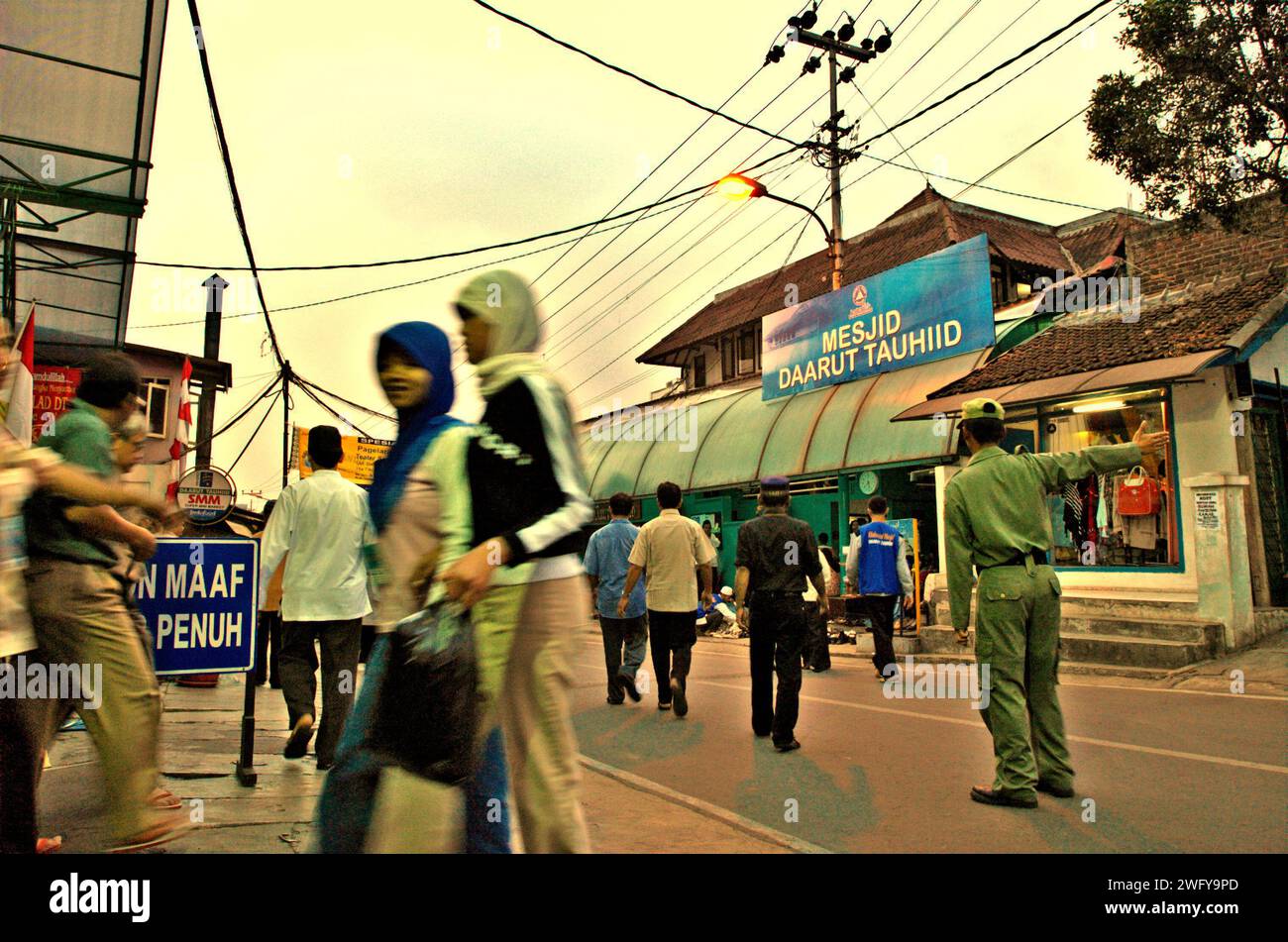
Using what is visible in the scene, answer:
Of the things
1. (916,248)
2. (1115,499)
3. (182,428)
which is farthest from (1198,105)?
(182,428)

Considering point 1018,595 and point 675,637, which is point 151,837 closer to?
point 1018,595

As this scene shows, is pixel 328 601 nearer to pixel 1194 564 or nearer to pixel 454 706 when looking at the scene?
pixel 454 706

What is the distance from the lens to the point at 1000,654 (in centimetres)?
477

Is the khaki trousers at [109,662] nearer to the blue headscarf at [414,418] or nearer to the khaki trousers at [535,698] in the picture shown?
the blue headscarf at [414,418]

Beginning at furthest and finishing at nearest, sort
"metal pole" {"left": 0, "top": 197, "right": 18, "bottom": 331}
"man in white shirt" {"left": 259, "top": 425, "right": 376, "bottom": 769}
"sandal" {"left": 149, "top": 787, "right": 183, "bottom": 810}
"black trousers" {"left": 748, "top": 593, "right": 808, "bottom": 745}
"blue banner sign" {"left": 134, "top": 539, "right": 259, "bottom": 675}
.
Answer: "metal pole" {"left": 0, "top": 197, "right": 18, "bottom": 331}, "black trousers" {"left": 748, "top": 593, "right": 808, "bottom": 745}, "man in white shirt" {"left": 259, "top": 425, "right": 376, "bottom": 769}, "blue banner sign" {"left": 134, "top": 539, "right": 259, "bottom": 675}, "sandal" {"left": 149, "top": 787, "right": 183, "bottom": 810}

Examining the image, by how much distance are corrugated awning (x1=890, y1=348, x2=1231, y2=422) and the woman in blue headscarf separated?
33.1ft

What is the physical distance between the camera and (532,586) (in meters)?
2.66

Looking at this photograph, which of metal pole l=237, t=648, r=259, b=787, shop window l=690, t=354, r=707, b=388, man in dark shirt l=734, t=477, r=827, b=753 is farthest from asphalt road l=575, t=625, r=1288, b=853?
shop window l=690, t=354, r=707, b=388

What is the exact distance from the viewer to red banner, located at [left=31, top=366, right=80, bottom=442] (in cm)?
1052

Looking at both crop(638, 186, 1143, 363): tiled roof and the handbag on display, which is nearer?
the handbag on display

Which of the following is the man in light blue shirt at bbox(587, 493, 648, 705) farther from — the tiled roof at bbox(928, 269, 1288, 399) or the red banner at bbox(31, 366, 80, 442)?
the tiled roof at bbox(928, 269, 1288, 399)

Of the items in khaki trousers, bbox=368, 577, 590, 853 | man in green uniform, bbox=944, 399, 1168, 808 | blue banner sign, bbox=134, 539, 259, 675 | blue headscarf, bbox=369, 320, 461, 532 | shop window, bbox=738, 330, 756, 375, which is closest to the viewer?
khaki trousers, bbox=368, 577, 590, 853

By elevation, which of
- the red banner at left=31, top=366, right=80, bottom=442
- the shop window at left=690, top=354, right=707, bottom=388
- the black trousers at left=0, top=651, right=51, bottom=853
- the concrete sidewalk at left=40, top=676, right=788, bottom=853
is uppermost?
the shop window at left=690, top=354, right=707, bottom=388

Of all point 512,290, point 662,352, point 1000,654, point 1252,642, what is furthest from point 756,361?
point 512,290
